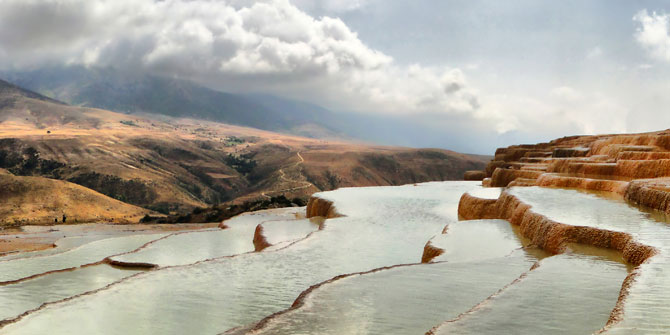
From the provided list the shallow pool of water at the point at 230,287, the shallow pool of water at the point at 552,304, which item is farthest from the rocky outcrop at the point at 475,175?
the shallow pool of water at the point at 552,304

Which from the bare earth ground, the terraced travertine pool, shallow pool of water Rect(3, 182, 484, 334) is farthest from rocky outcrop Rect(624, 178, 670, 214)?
the bare earth ground

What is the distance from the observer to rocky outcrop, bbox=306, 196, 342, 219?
14343 mm

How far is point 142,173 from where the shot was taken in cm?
6562

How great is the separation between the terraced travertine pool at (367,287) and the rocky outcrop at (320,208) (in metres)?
2.98

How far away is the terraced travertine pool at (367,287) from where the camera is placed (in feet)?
14.0

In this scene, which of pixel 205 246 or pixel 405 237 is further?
pixel 205 246

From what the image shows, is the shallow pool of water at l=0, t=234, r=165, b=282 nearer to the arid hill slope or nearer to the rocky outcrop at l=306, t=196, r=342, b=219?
the rocky outcrop at l=306, t=196, r=342, b=219

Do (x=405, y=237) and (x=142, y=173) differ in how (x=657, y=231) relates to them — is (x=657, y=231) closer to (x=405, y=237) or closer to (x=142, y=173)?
(x=405, y=237)

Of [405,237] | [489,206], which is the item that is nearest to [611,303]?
[405,237]

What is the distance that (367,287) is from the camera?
18.4 feet

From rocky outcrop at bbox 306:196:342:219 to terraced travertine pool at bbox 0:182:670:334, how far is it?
2983 mm

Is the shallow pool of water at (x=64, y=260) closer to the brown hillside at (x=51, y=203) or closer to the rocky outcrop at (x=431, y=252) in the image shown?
the rocky outcrop at (x=431, y=252)

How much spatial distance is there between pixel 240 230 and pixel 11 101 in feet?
505

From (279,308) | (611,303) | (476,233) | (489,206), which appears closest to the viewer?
(611,303)
